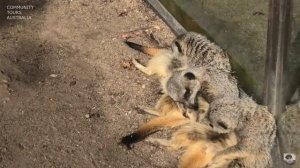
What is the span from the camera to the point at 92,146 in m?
2.89

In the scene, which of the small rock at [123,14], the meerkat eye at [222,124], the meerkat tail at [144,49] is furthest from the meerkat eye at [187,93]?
the small rock at [123,14]

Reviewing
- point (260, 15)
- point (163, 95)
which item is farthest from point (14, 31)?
point (260, 15)

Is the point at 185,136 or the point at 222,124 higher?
the point at 222,124

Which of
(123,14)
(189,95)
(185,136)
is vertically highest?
(189,95)

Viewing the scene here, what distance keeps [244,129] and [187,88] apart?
32 cm

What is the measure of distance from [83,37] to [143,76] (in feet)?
1.49

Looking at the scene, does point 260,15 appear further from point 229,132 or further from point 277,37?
point 229,132

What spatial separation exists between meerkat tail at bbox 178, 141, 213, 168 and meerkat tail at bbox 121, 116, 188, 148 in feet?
0.65

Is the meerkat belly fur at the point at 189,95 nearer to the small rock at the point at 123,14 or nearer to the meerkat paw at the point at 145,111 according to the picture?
the meerkat paw at the point at 145,111

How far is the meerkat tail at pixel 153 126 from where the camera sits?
294 cm

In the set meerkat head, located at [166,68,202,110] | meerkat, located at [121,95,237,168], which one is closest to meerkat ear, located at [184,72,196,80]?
meerkat head, located at [166,68,202,110]

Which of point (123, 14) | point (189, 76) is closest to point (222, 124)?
point (189, 76)

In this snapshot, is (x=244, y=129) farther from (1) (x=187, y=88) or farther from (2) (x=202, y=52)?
(2) (x=202, y=52)

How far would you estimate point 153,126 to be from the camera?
2996 millimetres
